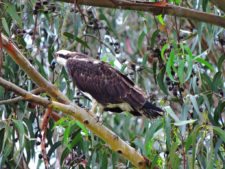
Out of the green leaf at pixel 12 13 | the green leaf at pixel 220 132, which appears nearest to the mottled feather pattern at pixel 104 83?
the green leaf at pixel 220 132

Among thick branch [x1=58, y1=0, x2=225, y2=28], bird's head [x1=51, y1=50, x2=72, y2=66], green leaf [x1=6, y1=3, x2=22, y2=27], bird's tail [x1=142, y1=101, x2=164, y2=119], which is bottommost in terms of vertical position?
bird's tail [x1=142, y1=101, x2=164, y2=119]

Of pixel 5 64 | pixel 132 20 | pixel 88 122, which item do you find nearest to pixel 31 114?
pixel 5 64

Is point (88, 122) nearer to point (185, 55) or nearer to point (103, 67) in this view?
point (185, 55)

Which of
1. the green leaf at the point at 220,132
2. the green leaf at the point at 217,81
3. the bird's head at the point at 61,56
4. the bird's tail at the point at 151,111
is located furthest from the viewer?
the bird's head at the point at 61,56

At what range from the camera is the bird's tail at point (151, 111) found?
2998 mm

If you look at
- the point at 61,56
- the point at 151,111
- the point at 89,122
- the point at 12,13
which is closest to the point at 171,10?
the point at 151,111

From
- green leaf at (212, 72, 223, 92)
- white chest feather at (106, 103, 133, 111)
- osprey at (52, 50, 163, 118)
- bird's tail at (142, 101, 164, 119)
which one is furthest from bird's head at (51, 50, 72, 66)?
green leaf at (212, 72, 223, 92)

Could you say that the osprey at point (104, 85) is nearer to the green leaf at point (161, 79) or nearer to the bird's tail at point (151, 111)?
the bird's tail at point (151, 111)

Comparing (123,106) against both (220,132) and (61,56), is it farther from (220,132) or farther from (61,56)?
(220,132)

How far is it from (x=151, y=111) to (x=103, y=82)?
0.56 m

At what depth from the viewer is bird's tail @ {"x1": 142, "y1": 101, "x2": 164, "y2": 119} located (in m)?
3.00

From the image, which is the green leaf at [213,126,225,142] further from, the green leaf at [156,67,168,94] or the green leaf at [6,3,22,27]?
the green leaf at [6,3,22,27]

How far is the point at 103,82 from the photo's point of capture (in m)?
3.57

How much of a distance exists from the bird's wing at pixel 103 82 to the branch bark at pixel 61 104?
41cm
